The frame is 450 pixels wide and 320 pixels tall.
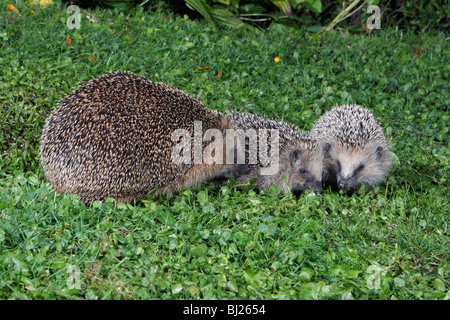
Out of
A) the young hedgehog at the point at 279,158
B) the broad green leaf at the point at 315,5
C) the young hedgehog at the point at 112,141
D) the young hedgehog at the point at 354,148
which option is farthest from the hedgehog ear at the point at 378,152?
the broad green leaf at the point at 315,5

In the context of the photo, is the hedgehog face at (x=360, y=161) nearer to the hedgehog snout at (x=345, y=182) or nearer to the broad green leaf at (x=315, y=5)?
the hedgehog snout at (x=345, y=182)

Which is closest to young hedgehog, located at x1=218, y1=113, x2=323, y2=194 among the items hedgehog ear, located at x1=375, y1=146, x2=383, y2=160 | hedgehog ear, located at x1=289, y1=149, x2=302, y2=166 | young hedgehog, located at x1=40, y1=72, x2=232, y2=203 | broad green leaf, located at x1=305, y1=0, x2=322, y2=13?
hedgehog ear, located at x1=289, y1=149, x2=302, y2=166

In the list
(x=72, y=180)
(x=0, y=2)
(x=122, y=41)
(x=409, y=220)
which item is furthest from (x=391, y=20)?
(x=72, y=180)

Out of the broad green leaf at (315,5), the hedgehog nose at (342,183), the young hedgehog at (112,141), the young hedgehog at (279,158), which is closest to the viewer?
the young hedgehog at (112,141)

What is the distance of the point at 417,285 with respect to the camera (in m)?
3.71

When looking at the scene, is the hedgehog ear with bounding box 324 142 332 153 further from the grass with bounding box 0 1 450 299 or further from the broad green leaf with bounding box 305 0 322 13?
the broad green leaf with bounding box 305 0 322 13

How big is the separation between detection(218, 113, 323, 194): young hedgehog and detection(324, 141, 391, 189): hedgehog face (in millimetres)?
273

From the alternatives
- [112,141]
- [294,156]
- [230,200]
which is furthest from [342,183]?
[112,141]

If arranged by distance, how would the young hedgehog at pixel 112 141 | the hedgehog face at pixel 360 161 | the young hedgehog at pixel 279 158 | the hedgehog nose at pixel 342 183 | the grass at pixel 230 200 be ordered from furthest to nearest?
1. the hedgehog face at pixel 360 161
2. the hedgehog nose at pixel 342 183
3. the young hedgehog at pixel 279 158
4. the young hedgehog at pixel 112 141
5. the grass at pixel 230 200

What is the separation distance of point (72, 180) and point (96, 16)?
4095 mm

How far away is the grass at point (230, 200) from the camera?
352 centimetres

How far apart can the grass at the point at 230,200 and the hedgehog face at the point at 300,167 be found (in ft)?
1.21

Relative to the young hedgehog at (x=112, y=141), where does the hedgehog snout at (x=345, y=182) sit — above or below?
below

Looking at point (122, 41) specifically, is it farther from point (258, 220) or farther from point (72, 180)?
point (258, 220)
